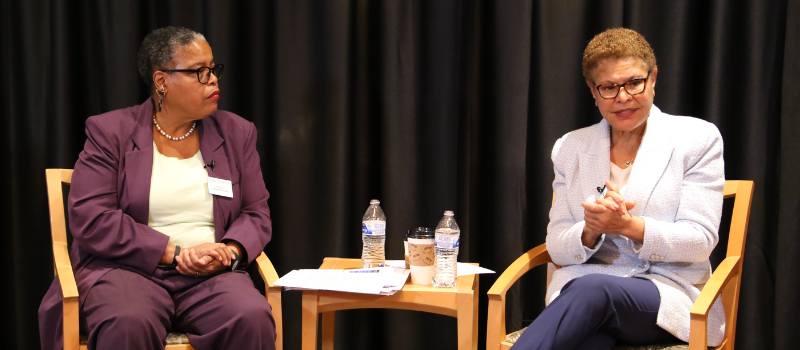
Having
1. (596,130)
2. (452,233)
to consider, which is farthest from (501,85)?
(452,233)

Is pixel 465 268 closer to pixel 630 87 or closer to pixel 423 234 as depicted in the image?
pixel 423 234

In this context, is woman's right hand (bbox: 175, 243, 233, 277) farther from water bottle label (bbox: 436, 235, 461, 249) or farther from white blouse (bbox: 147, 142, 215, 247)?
water bottle label (bbox: 436, 235, 461, 249)

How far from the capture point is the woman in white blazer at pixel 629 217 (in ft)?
6.26

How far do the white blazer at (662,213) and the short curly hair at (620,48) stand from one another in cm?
22

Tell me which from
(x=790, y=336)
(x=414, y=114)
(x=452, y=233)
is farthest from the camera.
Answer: (x=414, y=114)

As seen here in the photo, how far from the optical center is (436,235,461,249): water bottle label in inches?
84.2

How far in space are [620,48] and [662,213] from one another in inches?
22.5

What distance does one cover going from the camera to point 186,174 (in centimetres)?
239

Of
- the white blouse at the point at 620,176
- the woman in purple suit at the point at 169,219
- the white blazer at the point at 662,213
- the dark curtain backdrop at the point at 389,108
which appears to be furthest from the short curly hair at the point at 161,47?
the white blouse at the point at 620,176

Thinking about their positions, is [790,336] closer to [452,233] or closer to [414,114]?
[452,233]

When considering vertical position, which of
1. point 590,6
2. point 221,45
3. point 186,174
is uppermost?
point 590,6

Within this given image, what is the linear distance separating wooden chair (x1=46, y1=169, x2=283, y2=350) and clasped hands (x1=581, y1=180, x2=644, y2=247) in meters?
1.09

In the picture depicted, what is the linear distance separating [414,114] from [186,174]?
3.44 ft

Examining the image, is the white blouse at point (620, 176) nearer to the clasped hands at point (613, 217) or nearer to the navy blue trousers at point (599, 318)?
the clasped hands at point (613, 217)
